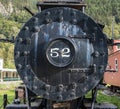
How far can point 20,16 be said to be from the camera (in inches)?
5684

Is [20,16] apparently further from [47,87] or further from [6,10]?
[47,87]

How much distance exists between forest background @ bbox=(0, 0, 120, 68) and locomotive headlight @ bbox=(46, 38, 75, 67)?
261 ft

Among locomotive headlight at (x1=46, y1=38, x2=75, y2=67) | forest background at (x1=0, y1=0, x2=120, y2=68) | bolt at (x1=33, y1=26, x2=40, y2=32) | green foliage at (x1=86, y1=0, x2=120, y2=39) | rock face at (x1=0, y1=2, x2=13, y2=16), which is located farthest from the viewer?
rock face at (x1=0, y1=2, x2=13, y2=16)

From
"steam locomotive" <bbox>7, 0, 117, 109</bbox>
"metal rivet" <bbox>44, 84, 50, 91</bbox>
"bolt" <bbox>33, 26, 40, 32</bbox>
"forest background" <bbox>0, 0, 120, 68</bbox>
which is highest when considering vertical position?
"forest background" <bbox>0, 0, 120, 68</bbox>

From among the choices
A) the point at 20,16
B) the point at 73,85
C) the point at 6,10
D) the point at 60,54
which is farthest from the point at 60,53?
the point at 6,10

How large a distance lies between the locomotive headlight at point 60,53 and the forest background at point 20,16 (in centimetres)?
7942

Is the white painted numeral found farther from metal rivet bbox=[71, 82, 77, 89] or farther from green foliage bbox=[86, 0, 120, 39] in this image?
green foliage bbox=[86, 0, 120, 39]

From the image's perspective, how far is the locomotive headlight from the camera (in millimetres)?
4949

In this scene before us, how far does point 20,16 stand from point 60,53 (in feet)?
464

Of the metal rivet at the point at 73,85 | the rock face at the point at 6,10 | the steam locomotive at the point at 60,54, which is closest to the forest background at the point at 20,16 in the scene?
the rock face at the point at 6,10

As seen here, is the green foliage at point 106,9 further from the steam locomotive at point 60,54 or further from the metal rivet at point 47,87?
the metal rivet at point 47,87

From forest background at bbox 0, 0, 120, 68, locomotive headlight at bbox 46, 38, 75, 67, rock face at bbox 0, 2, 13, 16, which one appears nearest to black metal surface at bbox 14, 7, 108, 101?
locomotive headlight at bbox 46, 38, 75, 67

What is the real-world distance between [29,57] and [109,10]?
131 meters

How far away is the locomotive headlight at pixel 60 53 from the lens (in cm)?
495
